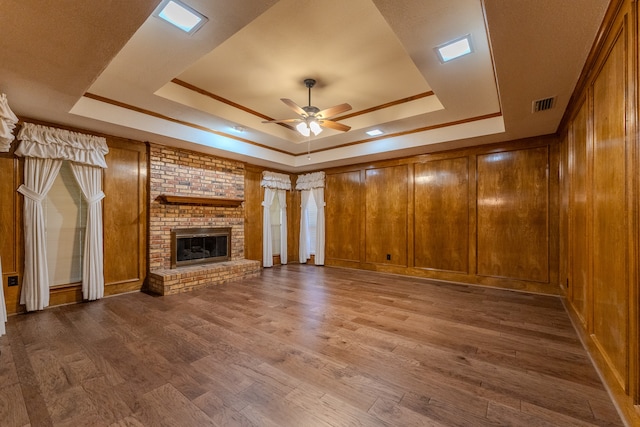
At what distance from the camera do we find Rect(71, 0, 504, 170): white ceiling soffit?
2.23 m

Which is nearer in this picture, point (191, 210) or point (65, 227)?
point (65, 227)

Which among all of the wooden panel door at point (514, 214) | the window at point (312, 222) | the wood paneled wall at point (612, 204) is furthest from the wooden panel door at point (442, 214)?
the window at point (312, 222)

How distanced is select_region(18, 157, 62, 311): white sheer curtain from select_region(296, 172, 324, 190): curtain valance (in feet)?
16.4

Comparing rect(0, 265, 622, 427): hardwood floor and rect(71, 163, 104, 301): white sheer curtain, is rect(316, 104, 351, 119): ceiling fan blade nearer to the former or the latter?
rect(0, 265, 622, 427): hardwood floor

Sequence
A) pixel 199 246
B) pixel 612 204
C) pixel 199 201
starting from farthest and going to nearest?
pixel 199 246, pixel 199 201, pixel 612 204

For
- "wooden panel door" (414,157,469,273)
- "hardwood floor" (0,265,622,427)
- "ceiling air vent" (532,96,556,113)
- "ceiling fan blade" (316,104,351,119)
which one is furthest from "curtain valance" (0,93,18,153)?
"wooden panel door" (414,157,469,273)

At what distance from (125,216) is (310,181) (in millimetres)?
4162

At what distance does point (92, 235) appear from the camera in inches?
160

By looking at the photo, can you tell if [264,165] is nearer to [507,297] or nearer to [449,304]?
[449,304]

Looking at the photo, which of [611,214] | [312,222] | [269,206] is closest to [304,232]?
[312,222]

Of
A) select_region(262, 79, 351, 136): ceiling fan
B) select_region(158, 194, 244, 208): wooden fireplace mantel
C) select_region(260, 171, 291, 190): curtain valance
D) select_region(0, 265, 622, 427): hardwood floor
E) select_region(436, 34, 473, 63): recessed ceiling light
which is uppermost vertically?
select_region(436, 34, 473, 63): recessed ceiling light

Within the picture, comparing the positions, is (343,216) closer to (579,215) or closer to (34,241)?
(579,215)

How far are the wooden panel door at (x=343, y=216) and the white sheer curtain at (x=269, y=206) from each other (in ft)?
3.64

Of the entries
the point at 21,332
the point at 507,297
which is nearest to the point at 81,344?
the point at 21,332
